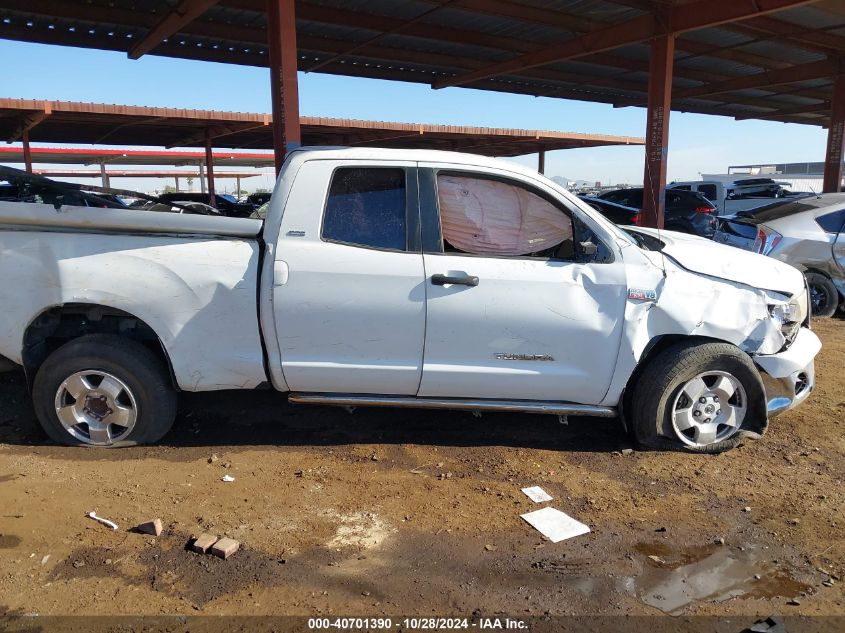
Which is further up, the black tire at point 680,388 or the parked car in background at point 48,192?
the parked car in background at point 48,192

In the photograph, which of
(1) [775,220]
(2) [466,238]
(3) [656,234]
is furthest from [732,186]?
(2) [466,238]

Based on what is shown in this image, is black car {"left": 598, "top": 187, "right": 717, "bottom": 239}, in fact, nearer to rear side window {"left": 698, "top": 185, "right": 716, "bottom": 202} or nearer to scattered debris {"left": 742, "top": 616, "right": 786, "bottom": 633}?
rear side window {"left": 698, "top": 185, "right": 716, "bottom": 202}

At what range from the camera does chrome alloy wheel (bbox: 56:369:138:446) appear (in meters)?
3.93

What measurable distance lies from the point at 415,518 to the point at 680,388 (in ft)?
6.24

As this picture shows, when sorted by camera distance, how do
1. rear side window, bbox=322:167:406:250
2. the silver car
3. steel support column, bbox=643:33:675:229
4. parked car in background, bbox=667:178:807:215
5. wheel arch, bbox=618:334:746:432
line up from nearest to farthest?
rear side window, bbox=322:167:406:250, wheel arch, bbox=618:334:746:432, the silver car, steel support column, bbox=643:33:675:229, parked car in background, bbox=667:178:807:215

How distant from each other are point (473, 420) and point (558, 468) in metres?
0.91

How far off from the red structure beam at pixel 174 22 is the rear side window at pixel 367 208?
7.88 m

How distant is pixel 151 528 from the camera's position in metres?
3.16

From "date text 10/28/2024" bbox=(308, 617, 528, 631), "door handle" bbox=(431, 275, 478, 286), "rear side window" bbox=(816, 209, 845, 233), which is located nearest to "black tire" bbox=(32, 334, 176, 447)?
"door handle" bbox=(431, 275, 478, 286)

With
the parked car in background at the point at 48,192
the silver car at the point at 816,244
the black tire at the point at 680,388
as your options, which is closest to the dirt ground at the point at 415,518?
the black tire at the point at 680,388

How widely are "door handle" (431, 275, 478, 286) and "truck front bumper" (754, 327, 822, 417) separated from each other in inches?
77.8

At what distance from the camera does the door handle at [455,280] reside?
3.74 meters

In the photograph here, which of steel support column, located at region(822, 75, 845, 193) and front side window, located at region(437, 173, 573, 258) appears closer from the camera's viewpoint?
front side window, located at region(437, 173, 573, 258)

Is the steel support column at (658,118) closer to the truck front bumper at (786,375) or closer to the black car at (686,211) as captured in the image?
the black car at (686,211)
